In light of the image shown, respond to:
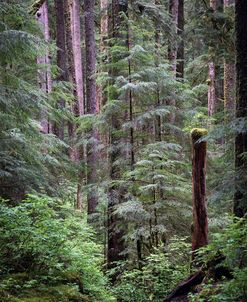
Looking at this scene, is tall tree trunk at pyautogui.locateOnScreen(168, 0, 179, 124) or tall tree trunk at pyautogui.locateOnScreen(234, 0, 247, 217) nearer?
tall tree trunk at pyautogui.locateOnScreen(234, 0, 247, 217)

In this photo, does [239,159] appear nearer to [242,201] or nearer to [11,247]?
[242,201]

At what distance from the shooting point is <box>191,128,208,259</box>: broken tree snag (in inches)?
335

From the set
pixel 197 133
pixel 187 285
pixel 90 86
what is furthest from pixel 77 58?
pixel 187 285

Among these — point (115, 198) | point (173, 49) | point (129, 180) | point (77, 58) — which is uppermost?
point (77, 58)

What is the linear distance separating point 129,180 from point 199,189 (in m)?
2.67

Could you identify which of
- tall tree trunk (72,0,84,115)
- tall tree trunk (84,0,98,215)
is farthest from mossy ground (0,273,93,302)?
tall tree trunk (72,0,84,115)

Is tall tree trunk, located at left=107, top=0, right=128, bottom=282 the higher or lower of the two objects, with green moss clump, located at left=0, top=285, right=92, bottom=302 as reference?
higher

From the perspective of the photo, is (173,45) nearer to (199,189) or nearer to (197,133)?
(197,133)

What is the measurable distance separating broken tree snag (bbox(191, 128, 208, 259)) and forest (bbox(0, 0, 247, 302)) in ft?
0.07

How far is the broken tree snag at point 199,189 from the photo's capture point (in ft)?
27.9

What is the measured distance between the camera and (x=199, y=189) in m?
8.58

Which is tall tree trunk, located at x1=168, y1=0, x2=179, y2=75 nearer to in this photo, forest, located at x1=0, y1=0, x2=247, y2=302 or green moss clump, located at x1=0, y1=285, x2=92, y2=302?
forest, located at x1=0, y1=0, x2=247, y2=302

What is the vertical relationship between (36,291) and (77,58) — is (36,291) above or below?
below

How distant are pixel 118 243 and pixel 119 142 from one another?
2758 millimetres
